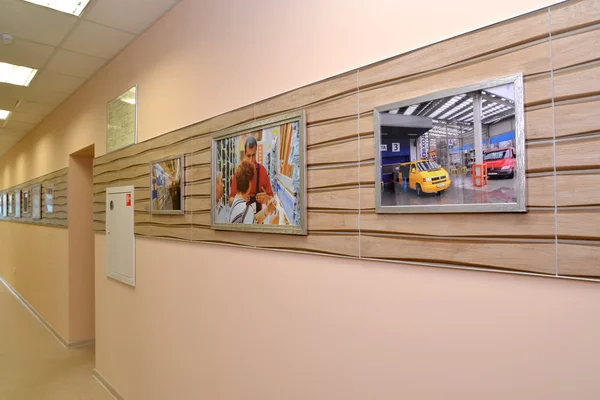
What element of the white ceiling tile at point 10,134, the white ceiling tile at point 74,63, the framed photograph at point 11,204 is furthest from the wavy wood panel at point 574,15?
the framed photograph at point 11,204

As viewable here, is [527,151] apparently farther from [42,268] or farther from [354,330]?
[42,268]

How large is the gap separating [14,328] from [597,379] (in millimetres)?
7730

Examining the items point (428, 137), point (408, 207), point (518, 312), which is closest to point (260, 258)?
point (408, 207)

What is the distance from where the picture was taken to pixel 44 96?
5.26m

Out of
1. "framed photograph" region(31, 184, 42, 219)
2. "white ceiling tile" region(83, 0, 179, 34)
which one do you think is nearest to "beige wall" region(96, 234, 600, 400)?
"white ceiling tile" region(83, 0, 179, 34)

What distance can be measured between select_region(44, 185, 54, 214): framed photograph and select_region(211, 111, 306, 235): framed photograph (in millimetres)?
4726

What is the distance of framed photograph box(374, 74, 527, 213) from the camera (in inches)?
49.2

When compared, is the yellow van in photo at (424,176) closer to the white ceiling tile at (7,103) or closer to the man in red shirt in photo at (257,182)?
the man in red shirt in photo at (257,182)

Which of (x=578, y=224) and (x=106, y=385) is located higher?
(x=578, y=224)

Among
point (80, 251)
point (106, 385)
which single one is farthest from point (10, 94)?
point (106, 385)

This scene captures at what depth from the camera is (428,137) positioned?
146 cm

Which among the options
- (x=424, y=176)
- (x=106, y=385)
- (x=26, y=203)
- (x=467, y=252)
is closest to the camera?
(x=467, y=252)

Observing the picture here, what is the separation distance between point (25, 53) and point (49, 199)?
291 cm

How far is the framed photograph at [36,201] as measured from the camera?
21.2ft
